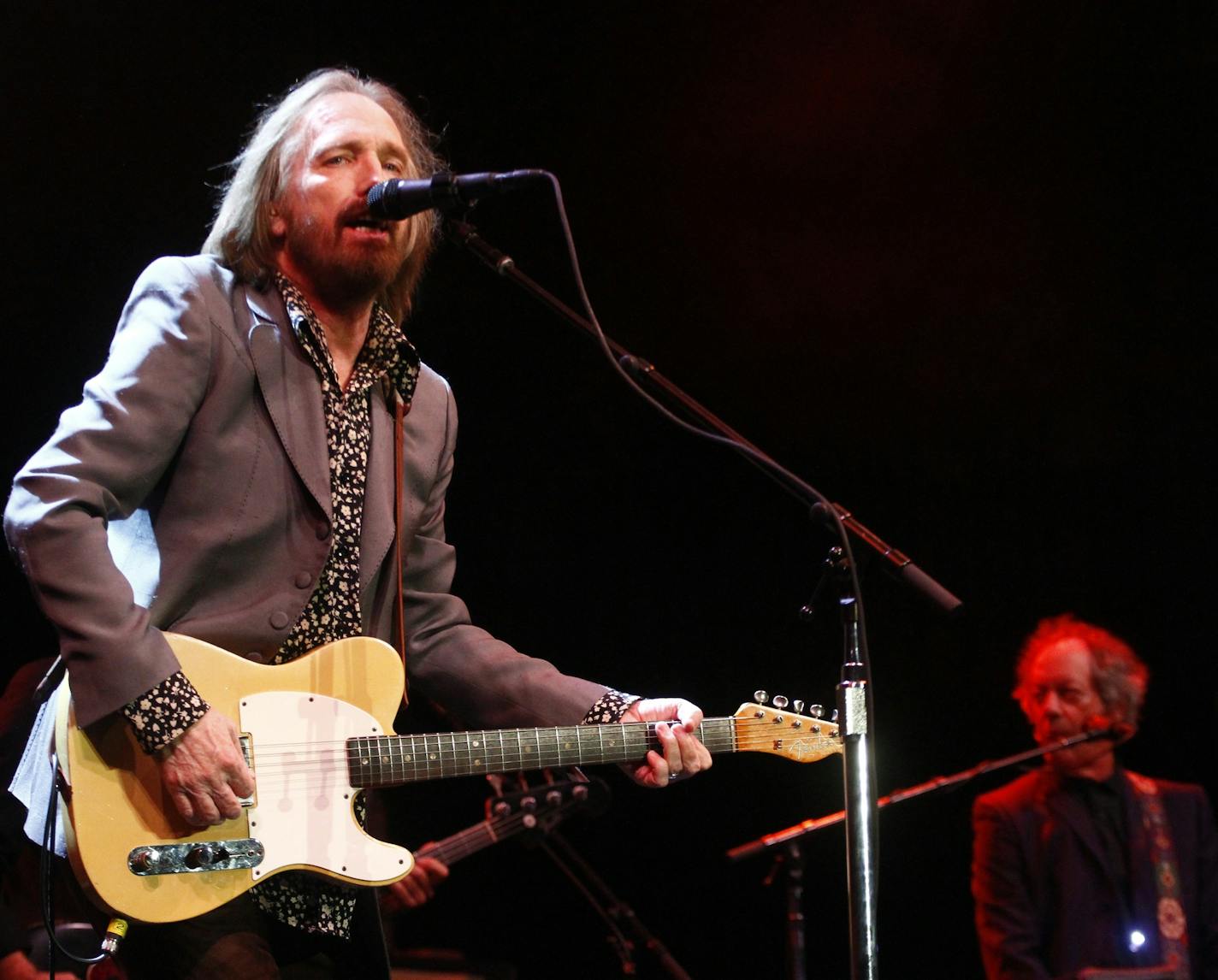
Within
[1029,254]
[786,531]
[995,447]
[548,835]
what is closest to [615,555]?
[786,531]

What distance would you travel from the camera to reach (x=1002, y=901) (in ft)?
14.9

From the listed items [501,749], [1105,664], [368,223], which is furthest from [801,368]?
[501,749]

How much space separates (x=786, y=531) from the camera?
551cm

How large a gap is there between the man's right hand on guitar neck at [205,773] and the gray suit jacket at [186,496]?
12cm

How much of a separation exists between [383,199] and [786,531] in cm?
349

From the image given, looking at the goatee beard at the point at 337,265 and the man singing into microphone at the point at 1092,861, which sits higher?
the goatee beard at the point at 337,265

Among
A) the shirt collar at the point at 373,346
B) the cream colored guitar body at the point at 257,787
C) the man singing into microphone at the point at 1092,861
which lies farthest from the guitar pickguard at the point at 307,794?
the man singing into microphone at the point at 1092,861

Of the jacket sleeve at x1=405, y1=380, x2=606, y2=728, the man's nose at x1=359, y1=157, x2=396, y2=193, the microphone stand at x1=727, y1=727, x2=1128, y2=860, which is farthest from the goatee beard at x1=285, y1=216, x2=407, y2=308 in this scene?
the microphone stand at x1=727, y1=727, x2=1128, y2=860

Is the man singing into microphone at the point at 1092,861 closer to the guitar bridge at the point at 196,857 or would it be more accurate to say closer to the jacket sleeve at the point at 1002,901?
the jacket sleeve at the point at 1002,901

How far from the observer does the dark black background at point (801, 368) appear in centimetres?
478

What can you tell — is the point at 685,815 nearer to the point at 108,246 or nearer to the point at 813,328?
the point at 813,328

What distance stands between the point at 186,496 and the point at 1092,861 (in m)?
3.78

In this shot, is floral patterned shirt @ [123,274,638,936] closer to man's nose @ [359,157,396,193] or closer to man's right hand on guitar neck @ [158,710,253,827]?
man's right hand on guitar neck @ [158,710,253,827]

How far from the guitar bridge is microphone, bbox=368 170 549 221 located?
118cm
